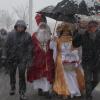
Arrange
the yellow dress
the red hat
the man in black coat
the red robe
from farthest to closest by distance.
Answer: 1. the red hat
2. the red robe
3. the yellow dress
4. the man in black coat

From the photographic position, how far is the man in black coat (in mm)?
9008

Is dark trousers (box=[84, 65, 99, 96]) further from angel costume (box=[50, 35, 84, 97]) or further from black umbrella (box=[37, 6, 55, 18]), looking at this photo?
black umbrella (box=[37, 6, 55, 18])

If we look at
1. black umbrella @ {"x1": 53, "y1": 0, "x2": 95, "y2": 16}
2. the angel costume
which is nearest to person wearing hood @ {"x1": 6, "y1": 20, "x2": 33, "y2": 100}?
the angel costume

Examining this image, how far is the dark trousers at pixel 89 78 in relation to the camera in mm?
9023

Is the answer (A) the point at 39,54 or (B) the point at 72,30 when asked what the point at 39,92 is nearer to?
(A) the point at 39,54

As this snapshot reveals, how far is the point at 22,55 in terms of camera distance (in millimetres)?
9195

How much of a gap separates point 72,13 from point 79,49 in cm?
112

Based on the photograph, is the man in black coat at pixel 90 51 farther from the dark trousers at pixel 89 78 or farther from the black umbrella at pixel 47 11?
the black umbrella at pixel 47 11

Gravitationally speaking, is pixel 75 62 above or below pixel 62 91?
above

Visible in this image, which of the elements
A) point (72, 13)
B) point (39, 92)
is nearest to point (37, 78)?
point (39, 92)

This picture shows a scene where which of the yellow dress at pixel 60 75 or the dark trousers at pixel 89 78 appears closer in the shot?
the dark trousers at pixel 89 78

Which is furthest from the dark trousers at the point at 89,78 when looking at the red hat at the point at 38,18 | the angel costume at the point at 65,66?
the red hat at the point at 38,18

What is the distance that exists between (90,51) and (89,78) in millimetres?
587

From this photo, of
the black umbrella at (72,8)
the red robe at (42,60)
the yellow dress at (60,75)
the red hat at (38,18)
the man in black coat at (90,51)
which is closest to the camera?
the black umbrella at (72,8)
